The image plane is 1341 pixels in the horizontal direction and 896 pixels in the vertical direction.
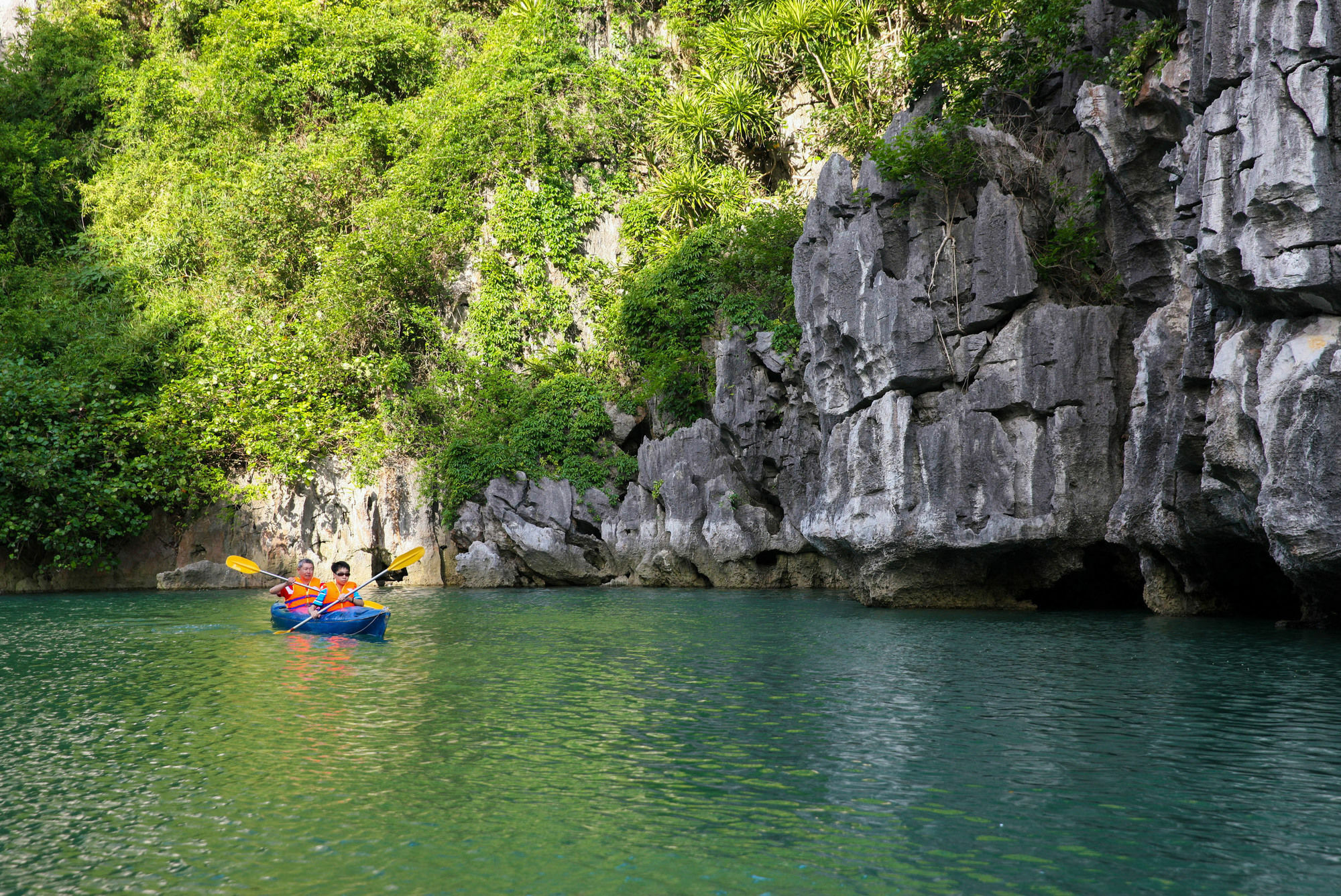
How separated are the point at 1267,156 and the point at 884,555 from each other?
964cm

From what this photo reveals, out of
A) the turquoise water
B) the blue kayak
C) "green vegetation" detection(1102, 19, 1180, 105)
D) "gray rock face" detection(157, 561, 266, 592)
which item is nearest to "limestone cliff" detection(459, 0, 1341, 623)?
"green vegetation" detection(1102, 19, 1180, 105)

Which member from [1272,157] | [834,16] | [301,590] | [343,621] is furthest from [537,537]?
[1272,157]

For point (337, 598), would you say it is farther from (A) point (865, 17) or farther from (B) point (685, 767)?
(A) point (865, 17)

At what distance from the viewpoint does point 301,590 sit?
57.4 ft

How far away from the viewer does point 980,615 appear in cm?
1873

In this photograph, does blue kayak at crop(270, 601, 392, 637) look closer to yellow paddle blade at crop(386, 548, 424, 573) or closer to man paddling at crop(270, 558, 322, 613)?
man paddling at crop(270, 558, 322, 613)

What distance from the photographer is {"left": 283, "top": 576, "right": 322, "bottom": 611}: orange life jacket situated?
17.2 m

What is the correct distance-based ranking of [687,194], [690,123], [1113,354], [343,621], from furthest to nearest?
[687,194] → [690,123] → [1113,354] → [343,621]

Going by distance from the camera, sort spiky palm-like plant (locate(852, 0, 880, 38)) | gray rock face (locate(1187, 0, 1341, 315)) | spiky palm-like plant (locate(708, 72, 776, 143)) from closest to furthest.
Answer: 1. gray rock face (locate(1187, 0, 1341, 315))
2. spiky palm-like plant (locate(852, 0, 880, 38))
3. spiky palm-like plant (locate(708, 72, 776, 143))

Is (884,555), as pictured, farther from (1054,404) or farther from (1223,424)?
(1223,424)

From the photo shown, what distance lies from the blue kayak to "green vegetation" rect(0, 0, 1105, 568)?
39.7 feet

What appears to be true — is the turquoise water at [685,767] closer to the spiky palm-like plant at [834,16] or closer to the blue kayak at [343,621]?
the blue kayak at [343,621]

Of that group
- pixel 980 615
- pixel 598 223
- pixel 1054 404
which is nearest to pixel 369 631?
pixel 980 615

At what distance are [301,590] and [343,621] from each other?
1.42 meters
